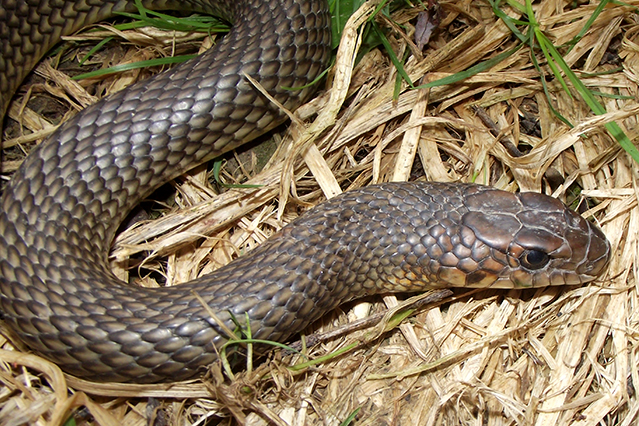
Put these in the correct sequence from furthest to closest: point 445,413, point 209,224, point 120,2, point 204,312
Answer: point 120,2 < point 209,224 < point 445,413 < point 204,312

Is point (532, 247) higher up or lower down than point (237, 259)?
lower down

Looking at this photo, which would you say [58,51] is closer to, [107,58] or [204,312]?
[107,58]

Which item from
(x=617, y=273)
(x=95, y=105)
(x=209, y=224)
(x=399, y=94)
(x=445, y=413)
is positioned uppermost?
(x=95, y=105)

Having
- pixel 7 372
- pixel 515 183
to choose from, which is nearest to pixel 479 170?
pixel 515 183

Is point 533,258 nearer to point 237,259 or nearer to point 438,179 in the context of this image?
point 438,179

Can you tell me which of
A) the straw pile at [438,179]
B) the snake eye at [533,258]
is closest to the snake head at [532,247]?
the snake eye at [533,258]

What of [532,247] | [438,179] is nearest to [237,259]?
[438,179]

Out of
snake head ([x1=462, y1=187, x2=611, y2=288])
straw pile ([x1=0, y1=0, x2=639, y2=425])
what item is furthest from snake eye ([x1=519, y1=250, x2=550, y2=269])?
straw pile ([x1=0, y1=0, x2=639, y2=425])
